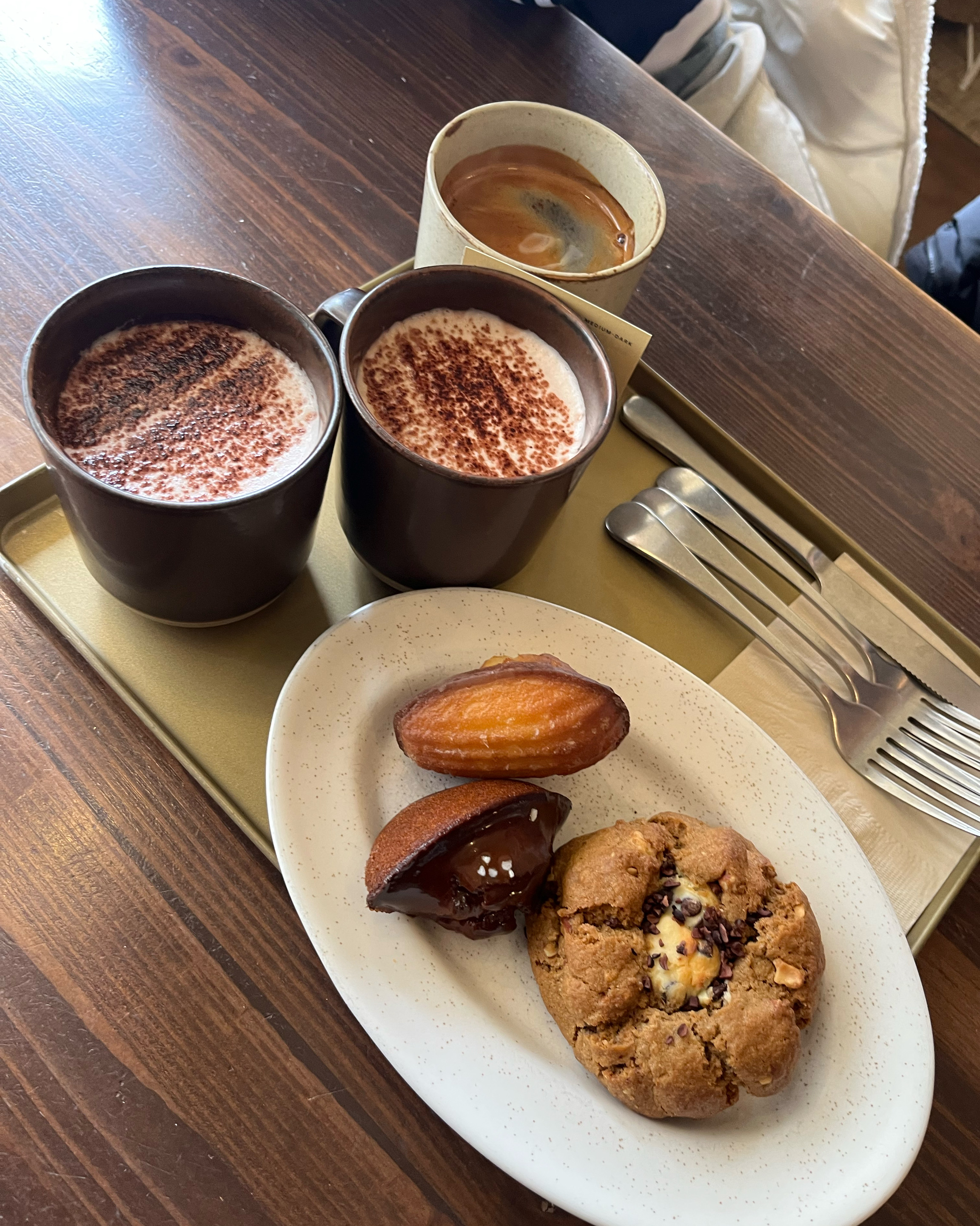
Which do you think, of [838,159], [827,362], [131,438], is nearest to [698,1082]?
[131,438]

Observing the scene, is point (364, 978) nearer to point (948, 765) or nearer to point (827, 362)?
point (948, 765)

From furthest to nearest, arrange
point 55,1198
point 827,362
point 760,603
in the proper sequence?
point 827,362, point 760,603, point 55,1198

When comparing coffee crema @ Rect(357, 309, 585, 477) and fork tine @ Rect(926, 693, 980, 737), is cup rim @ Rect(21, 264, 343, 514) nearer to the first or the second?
coffee crema @ Rect(357, 309, 585, 477)

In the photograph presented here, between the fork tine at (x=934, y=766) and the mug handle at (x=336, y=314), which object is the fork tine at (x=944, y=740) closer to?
the fork tine at (x=934, y=766)

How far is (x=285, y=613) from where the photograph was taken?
0.90m

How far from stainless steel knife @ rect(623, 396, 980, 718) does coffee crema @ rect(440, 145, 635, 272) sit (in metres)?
0.19

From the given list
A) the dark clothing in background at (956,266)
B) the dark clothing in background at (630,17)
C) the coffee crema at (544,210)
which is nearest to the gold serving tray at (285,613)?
the coffee crema at (544,210)

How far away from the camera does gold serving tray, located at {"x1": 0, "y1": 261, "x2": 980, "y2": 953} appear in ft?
2.64

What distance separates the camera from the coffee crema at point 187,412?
28.7 inches

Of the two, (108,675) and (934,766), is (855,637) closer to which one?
(934,766)

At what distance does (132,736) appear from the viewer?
31.6 inches

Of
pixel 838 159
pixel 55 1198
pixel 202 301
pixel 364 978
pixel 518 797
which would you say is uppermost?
pixel 838 159

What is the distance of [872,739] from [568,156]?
2.48ft

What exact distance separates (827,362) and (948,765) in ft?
1.98
